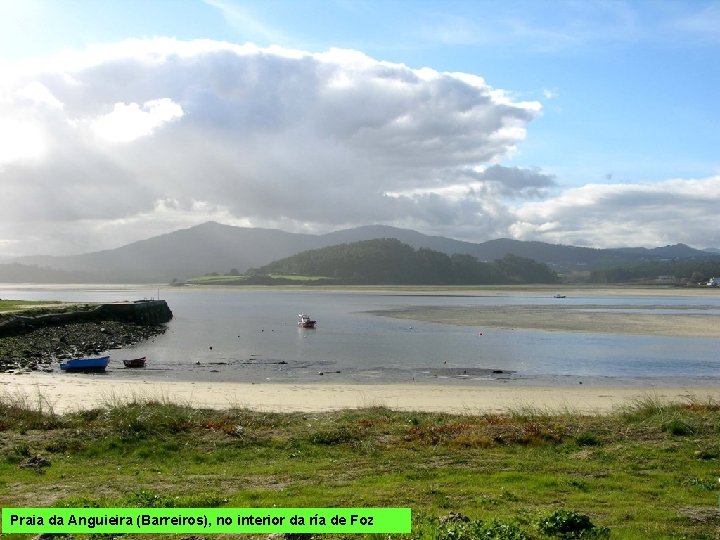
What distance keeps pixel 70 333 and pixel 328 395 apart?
114 feet

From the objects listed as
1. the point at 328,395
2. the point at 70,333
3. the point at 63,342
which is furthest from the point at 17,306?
the point at 328,395

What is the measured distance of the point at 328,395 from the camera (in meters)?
29.0

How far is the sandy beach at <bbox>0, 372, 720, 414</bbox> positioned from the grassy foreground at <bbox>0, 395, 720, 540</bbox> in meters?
5.28

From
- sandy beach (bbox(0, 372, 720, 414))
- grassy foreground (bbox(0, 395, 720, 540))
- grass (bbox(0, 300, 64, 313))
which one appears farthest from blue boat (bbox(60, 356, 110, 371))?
grass (bbox(0, 300, 64, 313))

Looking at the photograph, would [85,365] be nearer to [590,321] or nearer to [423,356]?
[423,356]

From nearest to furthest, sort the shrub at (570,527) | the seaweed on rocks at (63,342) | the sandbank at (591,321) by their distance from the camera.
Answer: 1. the shrub at (570,527)
2. the seaweed on rocks at (63,342)
3. the sandbank at (591,321)

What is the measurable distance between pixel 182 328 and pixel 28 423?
59350mm

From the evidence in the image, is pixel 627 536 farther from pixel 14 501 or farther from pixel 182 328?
pixel 182 328

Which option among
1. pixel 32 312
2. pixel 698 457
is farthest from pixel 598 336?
pixel 32 312

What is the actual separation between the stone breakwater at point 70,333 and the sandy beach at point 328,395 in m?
7.79

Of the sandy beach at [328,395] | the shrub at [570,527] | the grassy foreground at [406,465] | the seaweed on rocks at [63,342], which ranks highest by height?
the shrub at [570,527]

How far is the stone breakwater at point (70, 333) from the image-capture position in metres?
42.8

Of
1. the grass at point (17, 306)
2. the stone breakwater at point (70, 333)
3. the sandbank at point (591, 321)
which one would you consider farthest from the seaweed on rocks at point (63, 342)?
the sandbank at point (591, 321)

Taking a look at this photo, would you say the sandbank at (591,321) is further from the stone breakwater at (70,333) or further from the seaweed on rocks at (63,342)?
the seaweed on rocks at (63,342)
